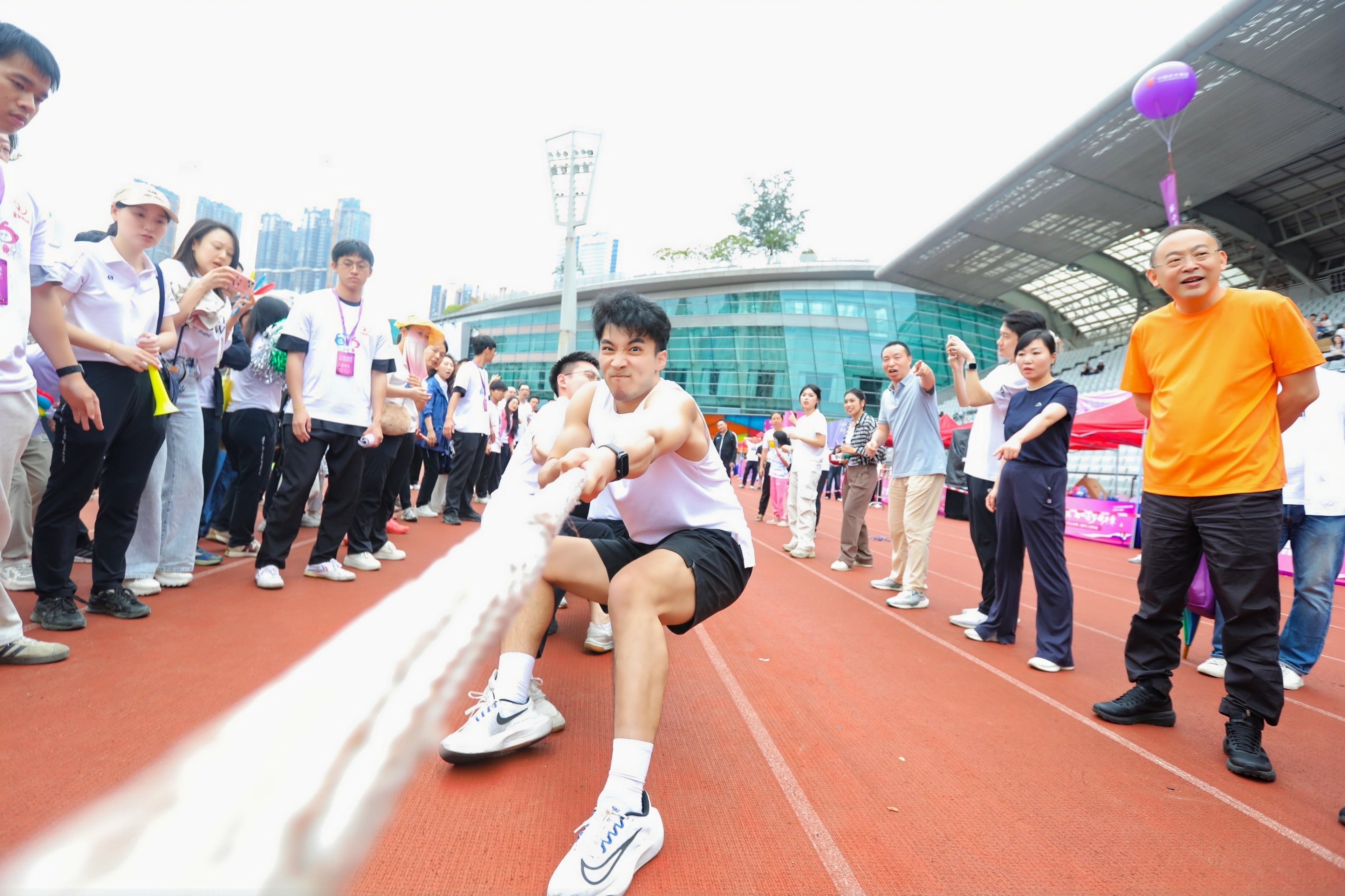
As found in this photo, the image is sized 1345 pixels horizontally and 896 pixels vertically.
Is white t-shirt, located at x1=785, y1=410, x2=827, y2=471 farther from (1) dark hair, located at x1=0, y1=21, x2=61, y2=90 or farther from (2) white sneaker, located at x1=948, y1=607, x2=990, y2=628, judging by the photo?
(1) dark hair, located at x1=0, y1=21, x2=61, y2=90

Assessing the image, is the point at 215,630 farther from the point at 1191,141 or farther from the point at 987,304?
the point at 987,304

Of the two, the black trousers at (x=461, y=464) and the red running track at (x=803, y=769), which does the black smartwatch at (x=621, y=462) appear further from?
the black trousers at (x=461, y=464)

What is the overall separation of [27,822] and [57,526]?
162cm

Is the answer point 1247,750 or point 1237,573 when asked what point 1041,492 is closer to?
point 1237,573

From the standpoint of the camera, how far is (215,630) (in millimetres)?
3229

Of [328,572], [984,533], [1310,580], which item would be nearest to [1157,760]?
[1310,580]

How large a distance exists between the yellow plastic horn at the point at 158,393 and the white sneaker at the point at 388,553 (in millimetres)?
2446

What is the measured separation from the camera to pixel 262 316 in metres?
4.87

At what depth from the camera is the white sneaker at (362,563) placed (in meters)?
4.89

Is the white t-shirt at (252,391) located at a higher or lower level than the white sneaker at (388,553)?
higher

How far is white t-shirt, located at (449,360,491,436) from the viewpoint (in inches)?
287

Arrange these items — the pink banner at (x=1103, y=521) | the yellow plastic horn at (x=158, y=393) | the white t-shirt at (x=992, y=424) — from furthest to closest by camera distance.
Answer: the pink banner at (x=1103, y=521), the white t-shirt at (x=992, y=424), the yellow plastic horn at (x=158, y=393)

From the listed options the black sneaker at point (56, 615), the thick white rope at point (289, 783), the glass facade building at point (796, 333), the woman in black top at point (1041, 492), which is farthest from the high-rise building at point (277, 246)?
the thick white rope at point (289, 783)

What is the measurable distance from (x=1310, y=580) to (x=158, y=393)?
591 cm
